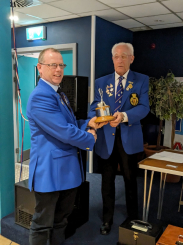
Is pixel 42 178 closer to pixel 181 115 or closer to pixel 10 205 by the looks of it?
pixel 10 205

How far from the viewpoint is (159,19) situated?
400cm

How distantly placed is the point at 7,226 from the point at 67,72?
2.92 meters

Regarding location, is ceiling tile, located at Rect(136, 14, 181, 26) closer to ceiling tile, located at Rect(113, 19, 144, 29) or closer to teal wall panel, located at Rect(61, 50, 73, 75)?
ceiling tile, located at Rect(113, 19, 144, 29)

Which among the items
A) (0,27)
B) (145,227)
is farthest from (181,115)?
(0,27)

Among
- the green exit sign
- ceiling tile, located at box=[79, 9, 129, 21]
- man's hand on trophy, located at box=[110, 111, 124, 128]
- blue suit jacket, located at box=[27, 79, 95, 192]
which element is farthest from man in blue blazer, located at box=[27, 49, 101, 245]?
the green exit sign

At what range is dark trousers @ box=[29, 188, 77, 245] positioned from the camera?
173cm

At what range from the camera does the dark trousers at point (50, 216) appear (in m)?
1.73

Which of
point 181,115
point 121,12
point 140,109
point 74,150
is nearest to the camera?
point 74,150

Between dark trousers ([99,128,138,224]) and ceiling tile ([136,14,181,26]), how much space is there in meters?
2.48

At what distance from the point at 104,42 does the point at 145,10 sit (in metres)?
0.85

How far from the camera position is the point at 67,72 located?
4.56 m

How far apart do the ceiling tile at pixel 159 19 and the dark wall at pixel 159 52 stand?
462 millimetres

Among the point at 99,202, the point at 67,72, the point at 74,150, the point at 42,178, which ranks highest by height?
the point at 67,72

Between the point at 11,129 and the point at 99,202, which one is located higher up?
the point at 11,129
